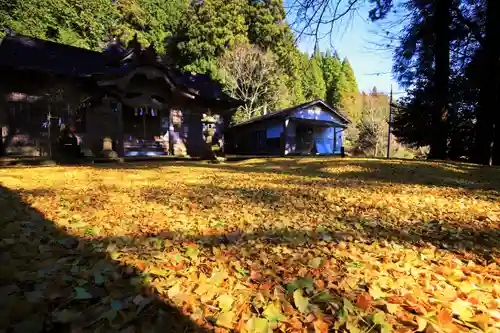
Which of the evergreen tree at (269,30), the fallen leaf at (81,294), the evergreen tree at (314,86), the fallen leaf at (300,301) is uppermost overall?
the evergreen tree at (269,30)

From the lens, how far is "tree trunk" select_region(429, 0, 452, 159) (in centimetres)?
1018

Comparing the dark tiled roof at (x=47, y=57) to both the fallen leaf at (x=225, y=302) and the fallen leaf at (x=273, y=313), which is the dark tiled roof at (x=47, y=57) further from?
the fallen leaf at (x=273, y=313)

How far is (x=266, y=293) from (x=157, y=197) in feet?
10.00

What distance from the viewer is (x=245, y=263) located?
88.7 inches

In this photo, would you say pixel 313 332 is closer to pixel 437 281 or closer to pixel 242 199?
pixel 437 281

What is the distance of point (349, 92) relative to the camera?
4481 cm

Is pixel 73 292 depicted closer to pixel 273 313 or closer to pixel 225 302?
pixel 225 302

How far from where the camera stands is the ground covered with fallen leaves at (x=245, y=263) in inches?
61.9

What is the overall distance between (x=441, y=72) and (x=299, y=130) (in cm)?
1262

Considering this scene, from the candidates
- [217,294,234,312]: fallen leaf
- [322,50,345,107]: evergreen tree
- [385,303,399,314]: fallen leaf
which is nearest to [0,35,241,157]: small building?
[217,294,234,312]: fallen leaf

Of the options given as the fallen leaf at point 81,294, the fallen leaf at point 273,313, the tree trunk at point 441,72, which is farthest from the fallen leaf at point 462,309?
the tree trunk at point 441,72

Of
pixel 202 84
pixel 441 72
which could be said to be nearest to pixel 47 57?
pixel 202 84

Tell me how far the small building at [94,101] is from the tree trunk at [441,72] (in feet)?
29.2

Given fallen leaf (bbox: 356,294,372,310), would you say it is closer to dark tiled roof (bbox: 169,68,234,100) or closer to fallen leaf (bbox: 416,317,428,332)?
fallen leaf (bbox: 416,317,428,332)
